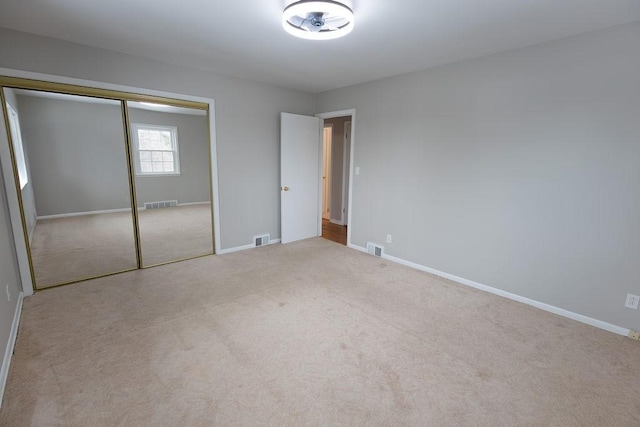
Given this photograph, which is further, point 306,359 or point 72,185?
point 72,185

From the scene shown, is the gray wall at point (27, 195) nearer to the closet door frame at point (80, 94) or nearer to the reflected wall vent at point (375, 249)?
the closet door frame at point (80, 94)

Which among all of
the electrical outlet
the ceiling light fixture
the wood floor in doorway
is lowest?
the wood floor in doorway

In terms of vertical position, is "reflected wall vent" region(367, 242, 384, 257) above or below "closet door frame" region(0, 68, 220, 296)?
below

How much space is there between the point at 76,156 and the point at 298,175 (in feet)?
9.34

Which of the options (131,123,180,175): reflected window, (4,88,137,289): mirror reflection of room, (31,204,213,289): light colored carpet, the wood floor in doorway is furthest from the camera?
the wood floor in doorway

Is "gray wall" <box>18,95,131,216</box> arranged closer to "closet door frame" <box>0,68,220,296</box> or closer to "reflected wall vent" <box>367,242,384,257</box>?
"closet door frame" <box>0,68,220,296</box>

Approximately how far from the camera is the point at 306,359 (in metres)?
2.04

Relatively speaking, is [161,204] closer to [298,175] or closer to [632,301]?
[298,175]

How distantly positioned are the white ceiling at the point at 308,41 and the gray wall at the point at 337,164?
2.80 metres

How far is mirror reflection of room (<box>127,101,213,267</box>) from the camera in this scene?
3686 mm

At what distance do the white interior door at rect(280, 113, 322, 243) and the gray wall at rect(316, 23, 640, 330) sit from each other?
4.19ft

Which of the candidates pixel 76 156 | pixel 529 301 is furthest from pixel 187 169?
pixel 529 301

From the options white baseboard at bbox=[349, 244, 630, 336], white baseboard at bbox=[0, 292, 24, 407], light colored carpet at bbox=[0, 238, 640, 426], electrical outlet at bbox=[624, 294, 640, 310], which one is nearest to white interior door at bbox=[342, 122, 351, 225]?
white baseboard at bbox=[349, 244, 630, 336]

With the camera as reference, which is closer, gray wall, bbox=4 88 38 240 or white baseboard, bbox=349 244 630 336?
white baseboard, bbox=349 244 630 336
